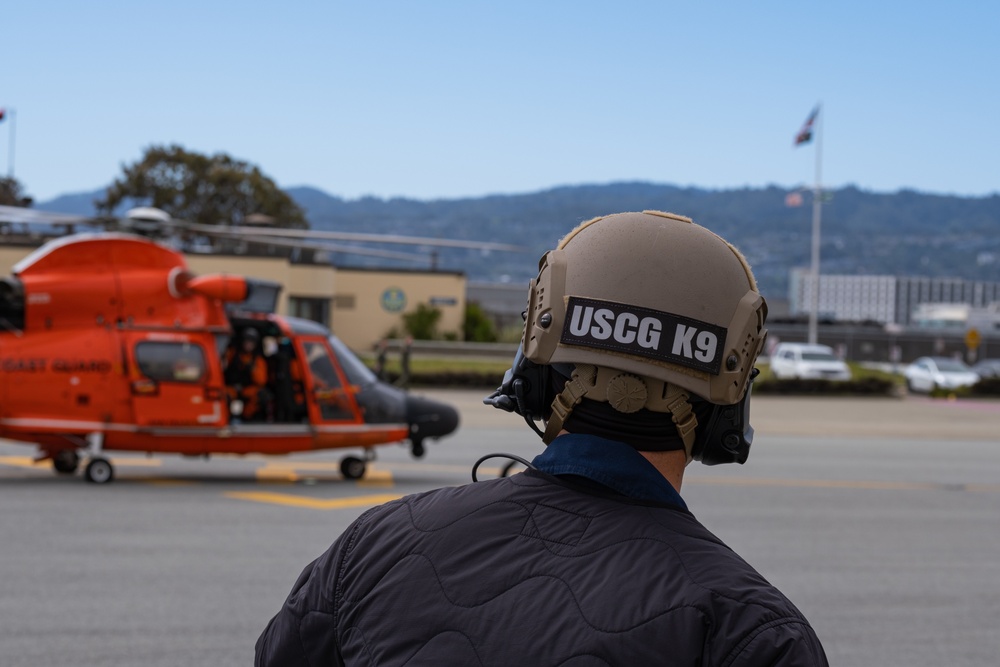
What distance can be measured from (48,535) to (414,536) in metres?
8.32

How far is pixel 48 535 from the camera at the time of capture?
9344 mm

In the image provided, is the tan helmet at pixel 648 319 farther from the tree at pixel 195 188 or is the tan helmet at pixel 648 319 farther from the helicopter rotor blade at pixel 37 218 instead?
the tree at pixel 195 188

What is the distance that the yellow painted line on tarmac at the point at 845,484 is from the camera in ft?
45.3

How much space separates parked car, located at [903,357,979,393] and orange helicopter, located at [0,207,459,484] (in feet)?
88.3

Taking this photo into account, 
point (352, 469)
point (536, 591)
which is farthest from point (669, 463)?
point (352, 469)

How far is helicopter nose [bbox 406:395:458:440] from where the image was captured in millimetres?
13859

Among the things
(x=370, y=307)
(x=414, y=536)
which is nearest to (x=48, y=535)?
(x=414, y=536)

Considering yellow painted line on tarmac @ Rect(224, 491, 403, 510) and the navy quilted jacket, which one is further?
yellow painted line on tarmac @ Rect(224, 491, 403, 510)

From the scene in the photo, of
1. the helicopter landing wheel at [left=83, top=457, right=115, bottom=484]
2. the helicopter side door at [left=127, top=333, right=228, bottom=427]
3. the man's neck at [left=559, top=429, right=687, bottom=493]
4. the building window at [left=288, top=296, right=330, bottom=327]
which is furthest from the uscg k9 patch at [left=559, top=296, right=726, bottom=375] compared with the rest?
the building window at [left=288, top=296, right=330, bottom=327]

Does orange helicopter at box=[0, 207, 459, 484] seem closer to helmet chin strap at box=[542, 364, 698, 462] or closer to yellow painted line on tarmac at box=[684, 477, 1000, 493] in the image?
yellow painted line on tarmac at box=[684, 477, 1000, 493]

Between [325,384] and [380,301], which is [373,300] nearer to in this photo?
[380,301]

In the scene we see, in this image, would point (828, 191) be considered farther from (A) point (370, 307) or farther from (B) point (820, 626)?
(B) point (820, 626)

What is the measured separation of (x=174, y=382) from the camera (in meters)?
12.8

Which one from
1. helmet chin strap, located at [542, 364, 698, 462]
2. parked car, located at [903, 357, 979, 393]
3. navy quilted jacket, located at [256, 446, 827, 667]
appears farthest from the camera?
parked car, located at [903, 357, 979, 393]
